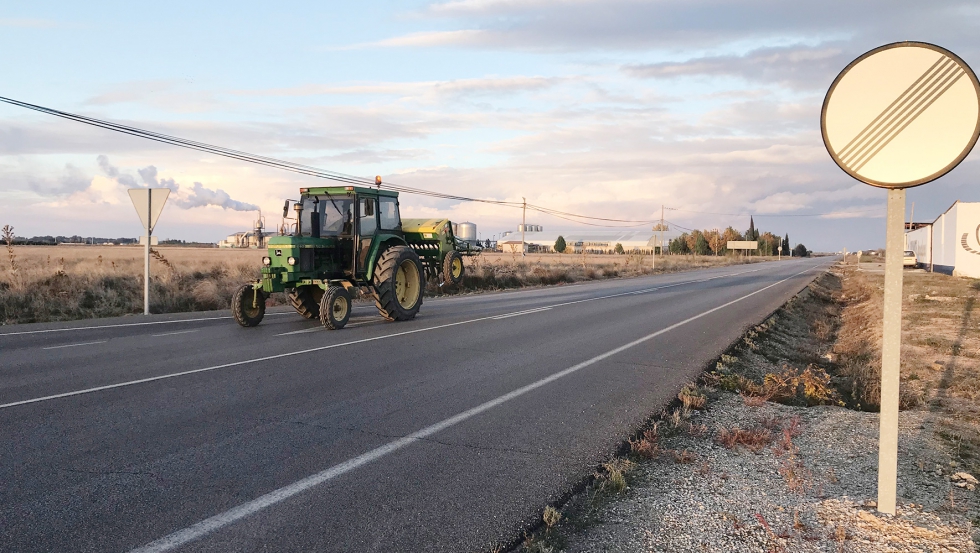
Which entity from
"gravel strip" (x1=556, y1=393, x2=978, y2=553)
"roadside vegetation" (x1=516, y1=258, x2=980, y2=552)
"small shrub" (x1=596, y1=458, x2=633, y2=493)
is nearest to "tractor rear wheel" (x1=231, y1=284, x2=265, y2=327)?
"roadside vegetation" (x1=516, y1=258, x2=980, y2=552)

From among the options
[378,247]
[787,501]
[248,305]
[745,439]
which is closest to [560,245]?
[378,247]

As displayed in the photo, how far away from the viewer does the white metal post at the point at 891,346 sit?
3.87m

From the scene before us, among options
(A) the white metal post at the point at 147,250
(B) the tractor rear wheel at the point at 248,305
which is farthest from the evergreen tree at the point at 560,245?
(B) the tractor rear wheel at the point at 248,305

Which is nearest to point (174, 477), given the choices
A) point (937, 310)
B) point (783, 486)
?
point (783, 486)

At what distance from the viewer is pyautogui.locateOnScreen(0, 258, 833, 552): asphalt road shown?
3.97 meters

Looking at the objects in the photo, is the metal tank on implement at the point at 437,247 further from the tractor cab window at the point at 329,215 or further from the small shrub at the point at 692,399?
the small shrub at the point at 692,399

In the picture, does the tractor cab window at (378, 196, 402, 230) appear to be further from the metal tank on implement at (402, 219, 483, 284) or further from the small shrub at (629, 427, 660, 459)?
the small shrub at (629, 427, 660, 459)

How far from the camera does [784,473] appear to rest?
4.95 metres

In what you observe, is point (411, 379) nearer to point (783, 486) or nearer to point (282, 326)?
point (783, 486)

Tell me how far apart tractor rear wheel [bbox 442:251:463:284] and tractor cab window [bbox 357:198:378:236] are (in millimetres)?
6812

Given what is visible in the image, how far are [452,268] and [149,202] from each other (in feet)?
30.2

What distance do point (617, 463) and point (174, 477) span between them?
10.3ft

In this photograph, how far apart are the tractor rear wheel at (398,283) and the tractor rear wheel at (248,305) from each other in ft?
7.43

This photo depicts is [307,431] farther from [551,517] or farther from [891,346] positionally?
[891,346]
